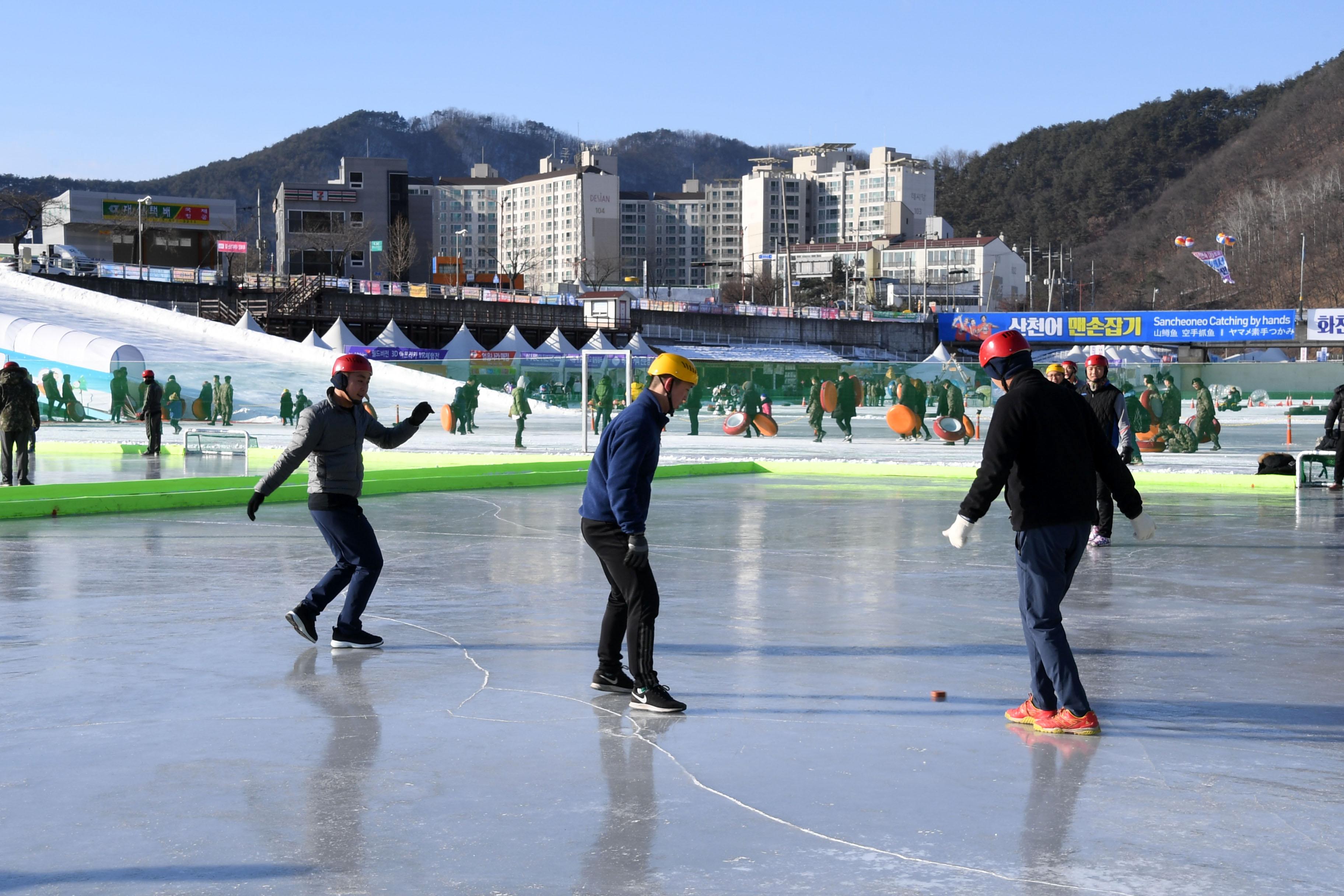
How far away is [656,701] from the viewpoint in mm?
6125

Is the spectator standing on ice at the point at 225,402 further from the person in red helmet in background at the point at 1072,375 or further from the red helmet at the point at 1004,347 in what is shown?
the red helmet at the point at 1004,347

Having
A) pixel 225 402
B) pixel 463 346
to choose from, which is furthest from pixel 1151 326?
pixel 225 402

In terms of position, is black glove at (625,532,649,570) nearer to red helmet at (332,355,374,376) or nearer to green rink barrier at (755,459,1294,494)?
red helmet at (332,355,374,376)

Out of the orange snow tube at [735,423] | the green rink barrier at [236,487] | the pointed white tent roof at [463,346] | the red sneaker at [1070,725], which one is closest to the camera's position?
the red sneaker at [1070,725]

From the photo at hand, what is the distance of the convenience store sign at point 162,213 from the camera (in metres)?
116

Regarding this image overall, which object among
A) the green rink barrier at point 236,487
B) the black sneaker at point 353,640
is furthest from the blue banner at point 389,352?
the black sneaker at point 353,640

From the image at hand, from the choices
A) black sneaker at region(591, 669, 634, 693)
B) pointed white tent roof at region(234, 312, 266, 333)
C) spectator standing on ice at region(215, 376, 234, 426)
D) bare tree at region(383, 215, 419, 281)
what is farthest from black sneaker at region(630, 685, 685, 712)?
bare tree at region(383, 215, 419, 281)

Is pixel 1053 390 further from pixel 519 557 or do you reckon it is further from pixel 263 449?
pixel 263 449

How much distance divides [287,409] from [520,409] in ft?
21.9

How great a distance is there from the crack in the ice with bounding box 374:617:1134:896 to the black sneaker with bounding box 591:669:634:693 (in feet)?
0.51

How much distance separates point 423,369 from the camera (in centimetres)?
2797

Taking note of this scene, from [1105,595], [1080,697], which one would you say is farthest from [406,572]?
[1080,697]

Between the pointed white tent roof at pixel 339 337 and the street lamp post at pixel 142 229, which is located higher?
the street lamp post at pixel 142 229

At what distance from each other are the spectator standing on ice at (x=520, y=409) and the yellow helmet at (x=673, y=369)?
19.8m
